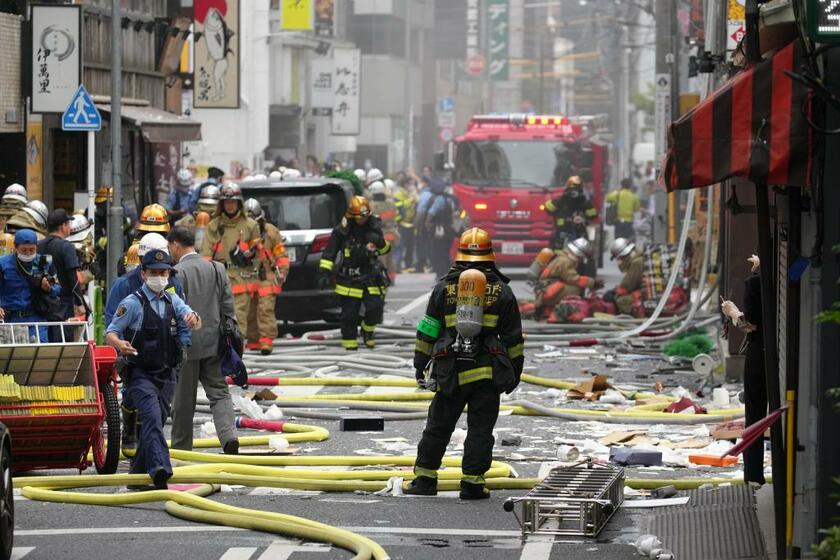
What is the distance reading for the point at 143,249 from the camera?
1152cm

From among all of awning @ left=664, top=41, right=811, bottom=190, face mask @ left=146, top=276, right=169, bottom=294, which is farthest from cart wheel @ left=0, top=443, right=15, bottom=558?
awning @ left=664, top=41, right=811, bottom=190

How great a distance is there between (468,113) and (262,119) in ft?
A: 175

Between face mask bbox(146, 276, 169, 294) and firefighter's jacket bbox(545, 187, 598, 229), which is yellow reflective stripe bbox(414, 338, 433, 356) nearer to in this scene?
face mask bbox(146, 276, 169, 294)

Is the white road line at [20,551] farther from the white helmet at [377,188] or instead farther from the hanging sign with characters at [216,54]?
the hanging sign with characters at [216,54]

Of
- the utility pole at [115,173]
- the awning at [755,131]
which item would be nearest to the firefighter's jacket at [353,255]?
the utility pole at [115,173]

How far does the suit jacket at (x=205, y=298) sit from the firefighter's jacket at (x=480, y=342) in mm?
2119

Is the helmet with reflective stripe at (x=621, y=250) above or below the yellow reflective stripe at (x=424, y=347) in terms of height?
below

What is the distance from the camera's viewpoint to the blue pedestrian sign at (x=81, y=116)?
2098 centimetres

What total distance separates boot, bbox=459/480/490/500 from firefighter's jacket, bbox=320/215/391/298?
8944mm

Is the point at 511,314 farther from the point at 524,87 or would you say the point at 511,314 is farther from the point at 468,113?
the point at 524,87

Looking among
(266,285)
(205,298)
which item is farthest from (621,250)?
(205,298)

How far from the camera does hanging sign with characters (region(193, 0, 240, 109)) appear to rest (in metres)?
35.7

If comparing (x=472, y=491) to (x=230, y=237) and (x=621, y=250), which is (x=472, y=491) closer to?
(x=230, y=237)

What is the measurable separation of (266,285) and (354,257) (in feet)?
3.65
